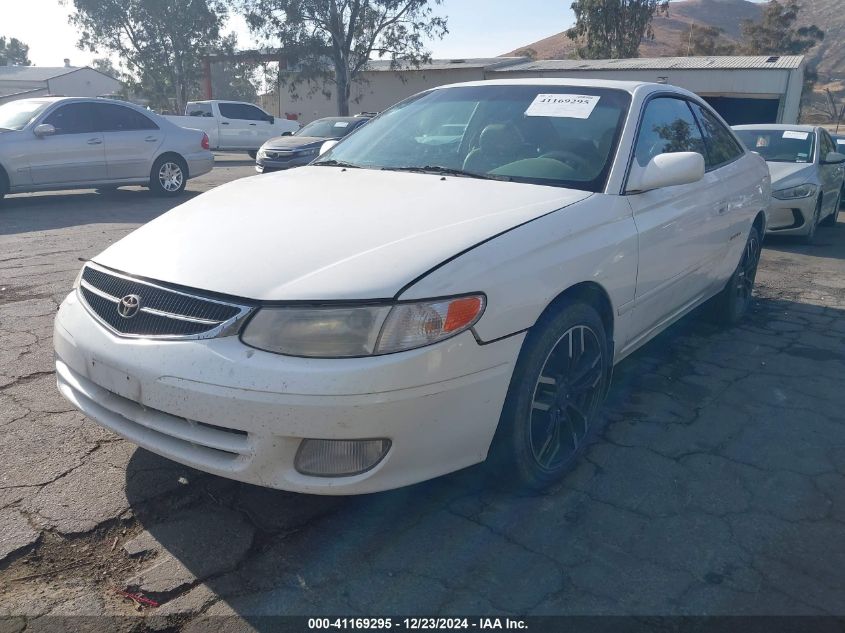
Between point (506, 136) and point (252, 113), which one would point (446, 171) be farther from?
point (252, 113)

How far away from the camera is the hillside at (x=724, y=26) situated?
91.3m

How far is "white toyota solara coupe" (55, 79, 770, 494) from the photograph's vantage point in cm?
228

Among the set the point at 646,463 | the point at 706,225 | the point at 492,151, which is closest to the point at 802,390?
the point at 706,225

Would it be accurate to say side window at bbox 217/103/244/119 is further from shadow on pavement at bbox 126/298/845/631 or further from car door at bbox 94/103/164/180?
shadow on pavement at bbox 126/298/845/631

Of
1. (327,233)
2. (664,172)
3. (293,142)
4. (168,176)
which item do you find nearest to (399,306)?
(327,233)

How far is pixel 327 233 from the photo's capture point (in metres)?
2.69

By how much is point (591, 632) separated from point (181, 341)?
5.02 ft

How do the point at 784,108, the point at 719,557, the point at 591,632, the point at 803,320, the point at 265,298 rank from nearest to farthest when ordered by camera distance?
the point at 591,632 → the point at 265,298 → the point at 719,557 → the point at 803,320 → the point at 784,108

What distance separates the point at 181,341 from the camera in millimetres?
2365

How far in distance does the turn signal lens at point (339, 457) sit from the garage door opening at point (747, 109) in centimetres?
2735

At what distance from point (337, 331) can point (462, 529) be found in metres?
0.90

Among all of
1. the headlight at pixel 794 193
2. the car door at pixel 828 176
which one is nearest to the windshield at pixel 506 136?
the headlight at pixel 794 193

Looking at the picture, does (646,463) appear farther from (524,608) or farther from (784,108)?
(784,108)

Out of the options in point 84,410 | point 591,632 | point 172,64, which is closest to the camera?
point 591,632
